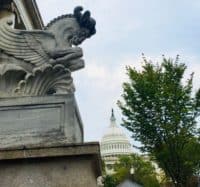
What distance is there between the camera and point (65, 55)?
19.2ft

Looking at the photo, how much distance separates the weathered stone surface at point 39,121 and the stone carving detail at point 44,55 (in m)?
0.26

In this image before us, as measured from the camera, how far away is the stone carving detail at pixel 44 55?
5738 mm

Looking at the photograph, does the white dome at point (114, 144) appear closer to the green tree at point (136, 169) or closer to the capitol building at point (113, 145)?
the capitol building at point (113, 145)

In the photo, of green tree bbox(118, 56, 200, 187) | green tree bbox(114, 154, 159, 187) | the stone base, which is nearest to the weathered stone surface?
the stone base

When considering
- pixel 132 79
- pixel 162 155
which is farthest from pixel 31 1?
pixel 162 155

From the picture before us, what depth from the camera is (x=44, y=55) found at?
5906mm

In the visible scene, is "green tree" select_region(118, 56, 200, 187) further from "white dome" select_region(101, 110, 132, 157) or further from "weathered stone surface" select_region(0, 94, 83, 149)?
"white dome" select_region(101, 110, 132, 157)

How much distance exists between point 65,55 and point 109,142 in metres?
101

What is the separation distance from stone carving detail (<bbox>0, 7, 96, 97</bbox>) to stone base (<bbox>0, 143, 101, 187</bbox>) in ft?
3.08

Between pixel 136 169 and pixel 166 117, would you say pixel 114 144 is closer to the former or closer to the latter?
pixel 136 169

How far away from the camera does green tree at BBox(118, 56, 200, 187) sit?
22797 millimetres

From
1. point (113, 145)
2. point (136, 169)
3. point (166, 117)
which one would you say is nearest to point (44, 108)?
point (166, 117)

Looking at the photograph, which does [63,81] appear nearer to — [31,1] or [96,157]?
[96,157]

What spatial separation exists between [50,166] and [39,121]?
0.58 metres
